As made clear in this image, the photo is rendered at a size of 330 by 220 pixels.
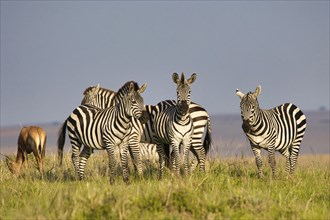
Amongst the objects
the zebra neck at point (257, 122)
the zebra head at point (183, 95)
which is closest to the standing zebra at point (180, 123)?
the zebra head at point (183, 95)

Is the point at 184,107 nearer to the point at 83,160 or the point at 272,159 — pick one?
the point at 272,159

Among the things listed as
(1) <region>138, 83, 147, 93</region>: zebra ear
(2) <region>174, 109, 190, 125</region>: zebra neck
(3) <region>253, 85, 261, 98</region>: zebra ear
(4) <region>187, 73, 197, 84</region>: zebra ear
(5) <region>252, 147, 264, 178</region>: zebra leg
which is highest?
(4) <region>187, 73, 197, 84</region>: zebra ear

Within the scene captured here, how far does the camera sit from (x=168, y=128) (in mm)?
12469

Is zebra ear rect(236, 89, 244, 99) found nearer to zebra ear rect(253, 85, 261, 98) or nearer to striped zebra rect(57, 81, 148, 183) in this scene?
zebra ear rect(253, 85, 261, 98)

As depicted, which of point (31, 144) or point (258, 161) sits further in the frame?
point (31, 144)

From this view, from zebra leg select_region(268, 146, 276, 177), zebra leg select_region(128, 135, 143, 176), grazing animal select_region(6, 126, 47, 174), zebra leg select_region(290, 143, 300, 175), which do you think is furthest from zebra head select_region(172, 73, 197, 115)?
grazing animal select_region(6, 126, 47, 174)

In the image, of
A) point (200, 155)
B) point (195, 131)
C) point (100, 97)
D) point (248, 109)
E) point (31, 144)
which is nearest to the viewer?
point (248, 109)

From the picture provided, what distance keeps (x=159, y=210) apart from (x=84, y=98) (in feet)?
25.7

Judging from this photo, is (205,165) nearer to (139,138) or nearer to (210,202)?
(139,138)

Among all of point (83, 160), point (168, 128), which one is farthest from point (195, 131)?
point (83, 160)

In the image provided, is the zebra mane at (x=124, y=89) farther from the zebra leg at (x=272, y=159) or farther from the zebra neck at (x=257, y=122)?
the zebra leg at (x=272, y=159)

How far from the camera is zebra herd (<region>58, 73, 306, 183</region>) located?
12195mm

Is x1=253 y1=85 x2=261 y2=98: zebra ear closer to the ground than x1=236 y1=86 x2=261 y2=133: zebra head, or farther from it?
farther from it

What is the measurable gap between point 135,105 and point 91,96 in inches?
133
